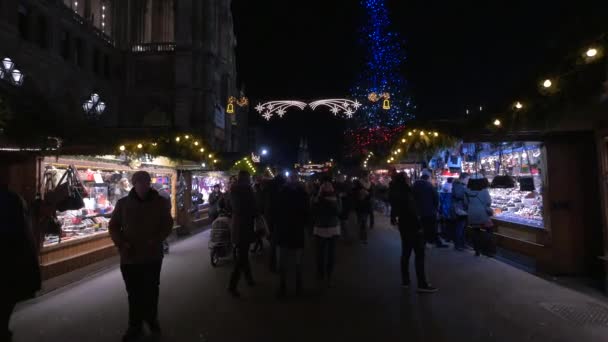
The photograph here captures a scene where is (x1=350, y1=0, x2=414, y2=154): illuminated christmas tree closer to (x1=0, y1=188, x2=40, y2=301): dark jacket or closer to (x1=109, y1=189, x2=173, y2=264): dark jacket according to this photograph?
(x1=109, y1=189, x2=173, y2=264): dark jacket

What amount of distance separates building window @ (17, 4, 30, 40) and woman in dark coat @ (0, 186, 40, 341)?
2235cm

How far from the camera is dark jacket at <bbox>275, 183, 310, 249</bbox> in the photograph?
5.91m

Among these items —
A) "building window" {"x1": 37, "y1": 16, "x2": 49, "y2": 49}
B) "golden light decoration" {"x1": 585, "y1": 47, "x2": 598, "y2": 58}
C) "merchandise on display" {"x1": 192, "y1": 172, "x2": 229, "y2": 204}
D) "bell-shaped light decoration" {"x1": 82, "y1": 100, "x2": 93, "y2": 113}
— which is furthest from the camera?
"bell-shaped light decoration" {"x1": 82, "y1": 100, "x2": 93, "y2": 113}

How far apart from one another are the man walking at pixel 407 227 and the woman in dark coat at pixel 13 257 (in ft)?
16.0

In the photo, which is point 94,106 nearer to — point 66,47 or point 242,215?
point 66,47

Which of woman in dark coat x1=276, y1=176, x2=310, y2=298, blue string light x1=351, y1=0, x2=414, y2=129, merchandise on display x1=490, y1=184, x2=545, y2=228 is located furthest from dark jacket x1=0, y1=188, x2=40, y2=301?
blue string light x1=351, y1=0, x2=414, y2=129

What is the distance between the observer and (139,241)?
4047 millimetres

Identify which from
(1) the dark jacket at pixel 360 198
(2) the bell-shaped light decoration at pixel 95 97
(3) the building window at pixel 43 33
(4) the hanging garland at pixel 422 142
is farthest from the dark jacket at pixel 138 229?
(2) the bell-shaped light decoration at pixel 95 97

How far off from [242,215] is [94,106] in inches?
1060

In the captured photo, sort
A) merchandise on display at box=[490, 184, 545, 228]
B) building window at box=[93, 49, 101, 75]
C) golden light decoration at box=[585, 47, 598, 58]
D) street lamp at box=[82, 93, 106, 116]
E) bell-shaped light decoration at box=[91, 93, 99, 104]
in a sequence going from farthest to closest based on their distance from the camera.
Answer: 1. building window at box=[93, 49, 101, 75]
2. bell-shaped light decoration at box=[91, 93, 99, 104]
3. street lamp at box=[82, 93, 106, 116]
4. merchandise on display at box=[490, 184, 545, 228]
5. golden light decoration at box=[585, 47, 598, 58]

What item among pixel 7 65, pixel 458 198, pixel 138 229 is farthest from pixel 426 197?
pixel 7 65

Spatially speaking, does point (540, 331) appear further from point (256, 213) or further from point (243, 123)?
point (243, 123)

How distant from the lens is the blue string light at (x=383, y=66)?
Result: 3478 centimetres

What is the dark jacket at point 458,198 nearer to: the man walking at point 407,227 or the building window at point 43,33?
the man walking at point 407,227
